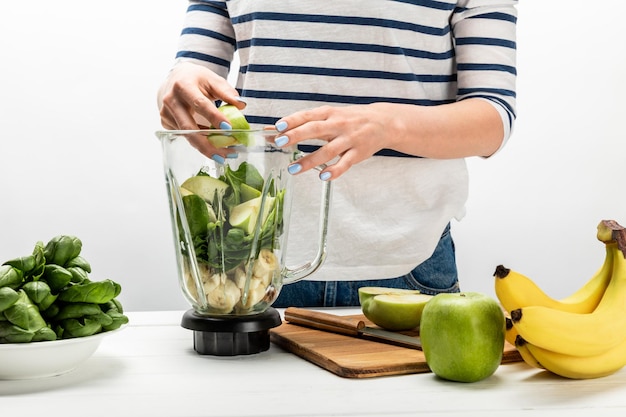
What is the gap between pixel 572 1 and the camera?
2305 millimetres

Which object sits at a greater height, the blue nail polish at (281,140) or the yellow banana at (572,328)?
the blue nail polish at (281,140)

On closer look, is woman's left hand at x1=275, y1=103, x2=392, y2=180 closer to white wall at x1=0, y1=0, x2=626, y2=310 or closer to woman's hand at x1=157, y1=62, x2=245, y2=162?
woman's hand at x1=157, y1=62, x2=245, y2=162

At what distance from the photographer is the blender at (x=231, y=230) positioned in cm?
85

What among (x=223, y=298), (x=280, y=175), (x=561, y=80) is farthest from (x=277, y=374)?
(x=561, y=80)

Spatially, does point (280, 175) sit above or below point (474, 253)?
above

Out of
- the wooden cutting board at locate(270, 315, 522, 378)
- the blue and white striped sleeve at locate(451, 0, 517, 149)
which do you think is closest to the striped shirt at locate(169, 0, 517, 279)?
the blue and white striped sleeve at locate(451, 0, 517, 149)

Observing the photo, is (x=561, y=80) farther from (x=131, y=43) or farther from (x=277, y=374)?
(x=277, y=374)

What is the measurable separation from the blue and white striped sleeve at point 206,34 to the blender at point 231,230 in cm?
49

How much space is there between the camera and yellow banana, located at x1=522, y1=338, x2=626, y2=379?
2.67ft

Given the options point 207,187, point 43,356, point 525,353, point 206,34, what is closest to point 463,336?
point 525,353

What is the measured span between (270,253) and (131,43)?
152cm

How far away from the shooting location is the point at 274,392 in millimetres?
786

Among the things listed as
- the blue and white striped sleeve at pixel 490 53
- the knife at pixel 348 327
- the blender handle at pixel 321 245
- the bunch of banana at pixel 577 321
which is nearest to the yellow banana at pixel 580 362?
the bunch of banana at pixel 577 321

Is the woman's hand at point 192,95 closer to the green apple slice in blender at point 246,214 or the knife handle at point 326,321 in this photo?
the green apple slice in blender at point 246,214
